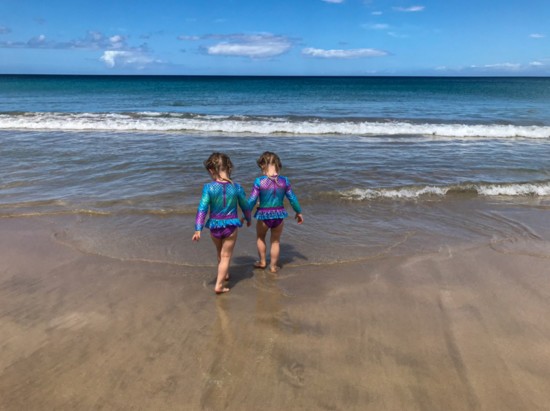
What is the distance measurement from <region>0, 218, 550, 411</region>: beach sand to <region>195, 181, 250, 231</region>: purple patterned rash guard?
0.80 meters

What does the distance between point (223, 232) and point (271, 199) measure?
32.3 inches

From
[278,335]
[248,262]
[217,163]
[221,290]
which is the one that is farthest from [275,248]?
[278,335]

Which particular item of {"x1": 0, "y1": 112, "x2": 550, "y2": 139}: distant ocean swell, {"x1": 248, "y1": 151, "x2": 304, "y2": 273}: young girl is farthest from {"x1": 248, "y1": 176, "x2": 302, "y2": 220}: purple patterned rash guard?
{"x1": 0, "y1": 112, "x2": 550, "y2": 139}: distant ocean swell

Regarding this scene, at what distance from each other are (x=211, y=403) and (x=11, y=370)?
170 centimetres

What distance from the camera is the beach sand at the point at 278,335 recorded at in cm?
309

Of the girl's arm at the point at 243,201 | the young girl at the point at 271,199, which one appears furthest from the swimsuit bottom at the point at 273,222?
the girl's arm at the point at 243,201

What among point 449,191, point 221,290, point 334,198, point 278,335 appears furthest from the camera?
point 449,191

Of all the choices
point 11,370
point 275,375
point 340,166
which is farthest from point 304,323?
point 340,166

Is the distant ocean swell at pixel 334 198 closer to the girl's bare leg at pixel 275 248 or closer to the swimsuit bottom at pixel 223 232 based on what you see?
the girl's bare leg at pixel 275 248

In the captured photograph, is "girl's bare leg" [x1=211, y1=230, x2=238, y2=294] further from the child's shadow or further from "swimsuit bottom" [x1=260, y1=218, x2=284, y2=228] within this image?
"swimsuit bottom" [x1=260, y1=218, x2=284, y2=228]

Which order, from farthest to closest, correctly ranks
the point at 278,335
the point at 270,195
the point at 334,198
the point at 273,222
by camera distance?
the point at 334,198 → the point at 273,222 → the point at 270,195 → the point at 278,335

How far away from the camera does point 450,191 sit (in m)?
8.90

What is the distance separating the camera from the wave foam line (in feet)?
28.0

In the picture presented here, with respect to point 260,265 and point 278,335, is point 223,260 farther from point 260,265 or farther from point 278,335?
point 278,335
